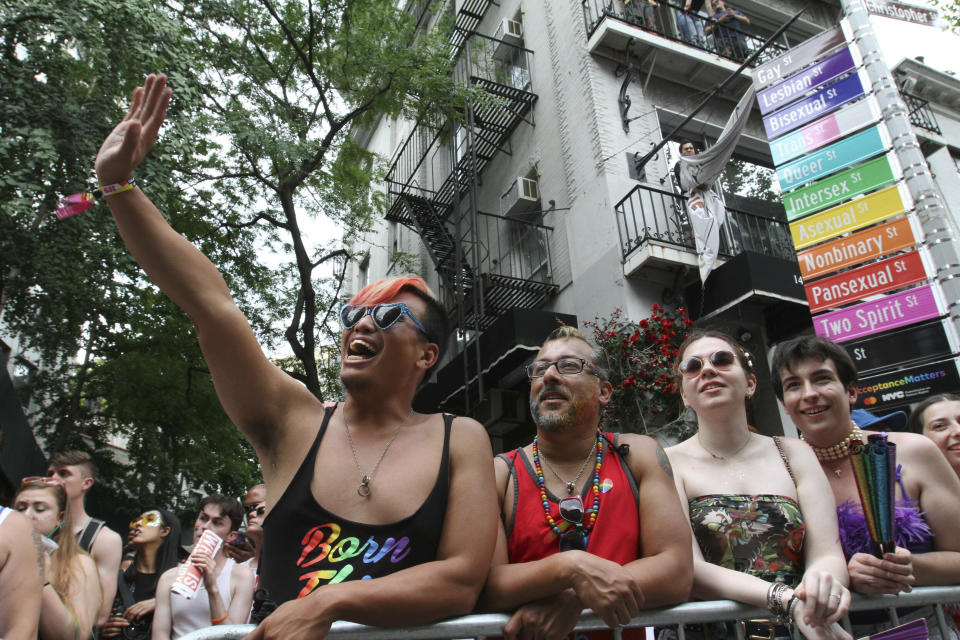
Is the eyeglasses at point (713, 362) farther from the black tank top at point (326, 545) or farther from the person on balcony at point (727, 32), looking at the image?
the person on balcony at point (727, 32)

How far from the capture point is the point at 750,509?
2.61 metres

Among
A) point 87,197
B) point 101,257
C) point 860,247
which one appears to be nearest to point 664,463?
point 87,197

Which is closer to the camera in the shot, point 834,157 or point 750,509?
point 750,509

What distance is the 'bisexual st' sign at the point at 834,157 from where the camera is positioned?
21.4ft

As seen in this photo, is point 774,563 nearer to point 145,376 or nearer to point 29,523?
point 29,523

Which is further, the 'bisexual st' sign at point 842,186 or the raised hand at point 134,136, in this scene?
the 'bisexual st' sign at point 842,186

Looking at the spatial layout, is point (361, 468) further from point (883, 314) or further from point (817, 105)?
point (817, 105)

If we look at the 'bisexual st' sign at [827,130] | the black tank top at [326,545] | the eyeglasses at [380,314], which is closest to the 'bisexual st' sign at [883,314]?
the 'bisexual st' sign at [827,130]

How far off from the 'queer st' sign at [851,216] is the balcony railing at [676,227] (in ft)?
9.71

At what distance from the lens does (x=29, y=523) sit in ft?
9.09

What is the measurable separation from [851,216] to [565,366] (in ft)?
17.4

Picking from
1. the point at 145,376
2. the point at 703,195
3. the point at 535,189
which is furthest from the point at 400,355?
the point at 145,376

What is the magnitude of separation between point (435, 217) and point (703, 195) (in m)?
6.57

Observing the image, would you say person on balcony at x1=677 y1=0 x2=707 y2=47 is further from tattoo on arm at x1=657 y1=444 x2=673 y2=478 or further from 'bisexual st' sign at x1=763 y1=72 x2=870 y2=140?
tattoo on arm at x1=657 y1=444 x2=673 y2=478
